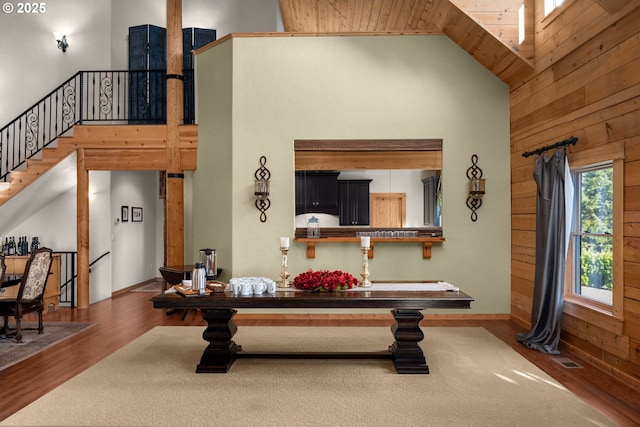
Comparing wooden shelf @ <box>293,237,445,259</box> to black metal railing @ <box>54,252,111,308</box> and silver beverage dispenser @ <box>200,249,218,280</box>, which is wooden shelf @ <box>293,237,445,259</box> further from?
black metal railing @ <box>54,252,111,308</box>

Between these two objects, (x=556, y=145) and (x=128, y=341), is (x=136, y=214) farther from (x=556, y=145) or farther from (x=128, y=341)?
(x=556, y=145)

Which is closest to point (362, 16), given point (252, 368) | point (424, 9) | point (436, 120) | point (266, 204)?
point (424, 9)

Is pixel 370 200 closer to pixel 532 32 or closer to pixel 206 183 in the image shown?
pixel 206 183

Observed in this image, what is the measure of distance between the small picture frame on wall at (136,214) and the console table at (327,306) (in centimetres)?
573

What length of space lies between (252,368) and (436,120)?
390 centimetres

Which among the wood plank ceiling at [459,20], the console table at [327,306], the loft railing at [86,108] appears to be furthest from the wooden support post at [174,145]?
the console table at [327,306]

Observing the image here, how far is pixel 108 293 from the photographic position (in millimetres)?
7777

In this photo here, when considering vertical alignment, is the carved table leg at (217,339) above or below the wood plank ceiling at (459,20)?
below

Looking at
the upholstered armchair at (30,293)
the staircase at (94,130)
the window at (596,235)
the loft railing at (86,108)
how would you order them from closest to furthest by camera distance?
the window at (596,235), the upholstered armchair at (30,293), the staircase at (94,130), the loft railing at (86,108)

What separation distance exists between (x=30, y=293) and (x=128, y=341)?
133 centimetres

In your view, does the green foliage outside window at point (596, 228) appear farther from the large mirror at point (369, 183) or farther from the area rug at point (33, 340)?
the area rug at point (33, 340)

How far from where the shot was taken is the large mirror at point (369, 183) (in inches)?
236

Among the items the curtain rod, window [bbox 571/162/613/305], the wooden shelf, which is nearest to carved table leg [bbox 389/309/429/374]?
window [bbox 571/162/613/305]

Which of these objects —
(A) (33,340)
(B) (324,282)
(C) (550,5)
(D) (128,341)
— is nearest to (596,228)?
(C) (550,5)
